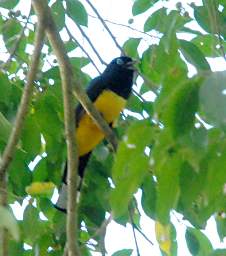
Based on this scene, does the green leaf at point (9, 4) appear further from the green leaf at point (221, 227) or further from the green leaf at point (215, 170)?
the green leaf at point (215, 170)

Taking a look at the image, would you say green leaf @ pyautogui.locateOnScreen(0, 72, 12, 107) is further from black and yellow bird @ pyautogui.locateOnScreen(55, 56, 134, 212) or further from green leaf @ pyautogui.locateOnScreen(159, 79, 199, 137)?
green leaf @ pyautogui.locateOnScreen(159, 79, 199, 137)

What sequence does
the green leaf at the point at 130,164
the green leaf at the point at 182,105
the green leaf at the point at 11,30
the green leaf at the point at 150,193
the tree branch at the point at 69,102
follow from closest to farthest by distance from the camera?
the green leaf at the point at 182,105 → the green leaf at the point at 130,164 → the tree branch at the point at 69,102 → the green leaf at the point at 150,193 → the green leaf at the point at 11,30

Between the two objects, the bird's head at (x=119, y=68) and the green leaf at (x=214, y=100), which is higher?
the bird's head at (x=119, y=68)

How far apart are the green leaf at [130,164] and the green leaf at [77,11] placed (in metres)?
1.63

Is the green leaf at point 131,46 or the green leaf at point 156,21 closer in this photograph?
the green leaf at point 156,21

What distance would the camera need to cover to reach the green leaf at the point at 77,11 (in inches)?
124

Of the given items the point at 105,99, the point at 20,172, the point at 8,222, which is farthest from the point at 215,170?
the point at 105,99

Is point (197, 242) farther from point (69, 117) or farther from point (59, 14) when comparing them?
point (59, 14)

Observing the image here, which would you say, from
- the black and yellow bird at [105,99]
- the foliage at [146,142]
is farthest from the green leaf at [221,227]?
the black and yellow bird at [105,99]

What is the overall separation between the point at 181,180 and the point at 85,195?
1.29 metres

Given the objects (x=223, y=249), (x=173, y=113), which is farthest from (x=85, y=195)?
(x=173, y=113)

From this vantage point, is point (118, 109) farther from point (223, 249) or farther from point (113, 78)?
point (223, 249)

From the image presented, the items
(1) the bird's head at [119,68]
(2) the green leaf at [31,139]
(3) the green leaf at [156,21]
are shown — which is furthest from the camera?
(1) the bird's head at [119,68]

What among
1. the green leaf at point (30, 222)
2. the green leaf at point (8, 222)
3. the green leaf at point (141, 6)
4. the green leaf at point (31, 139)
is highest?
the green leaf at point (141, 6)
